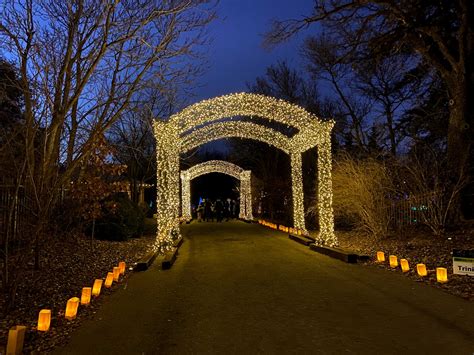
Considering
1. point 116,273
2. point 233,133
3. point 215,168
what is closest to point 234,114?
point 233,133

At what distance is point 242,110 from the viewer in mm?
14727

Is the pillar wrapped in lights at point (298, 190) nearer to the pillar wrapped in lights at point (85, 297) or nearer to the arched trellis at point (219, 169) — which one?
the pillar wrapped in lights at point (85, 297)

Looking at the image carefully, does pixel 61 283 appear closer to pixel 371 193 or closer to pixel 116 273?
pixel 116 273

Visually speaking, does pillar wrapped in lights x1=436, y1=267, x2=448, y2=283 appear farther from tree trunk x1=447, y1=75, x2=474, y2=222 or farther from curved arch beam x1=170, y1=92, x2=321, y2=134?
curved arch beam x1=170, y1=92, x2=321, y2=134

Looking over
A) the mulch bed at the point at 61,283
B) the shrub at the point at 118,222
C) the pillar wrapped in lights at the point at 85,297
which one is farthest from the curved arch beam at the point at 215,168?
the pillar wrapped in lights at the point at 85,297

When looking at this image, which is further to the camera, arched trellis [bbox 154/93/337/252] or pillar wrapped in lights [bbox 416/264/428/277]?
arched trellis [bbox 154/93/337/252]

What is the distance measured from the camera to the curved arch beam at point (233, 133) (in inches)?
682

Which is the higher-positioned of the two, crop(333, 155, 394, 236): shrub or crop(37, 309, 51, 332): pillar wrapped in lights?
crop(333, 155, 394, 236): shrub

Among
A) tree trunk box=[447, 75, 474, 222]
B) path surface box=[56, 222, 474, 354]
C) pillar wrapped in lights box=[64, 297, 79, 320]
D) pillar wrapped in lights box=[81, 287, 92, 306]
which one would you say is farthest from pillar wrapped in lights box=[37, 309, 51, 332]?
tree trunk box=[447, 75, 474, 222]

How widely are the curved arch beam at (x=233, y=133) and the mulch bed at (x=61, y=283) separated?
4.94 meters

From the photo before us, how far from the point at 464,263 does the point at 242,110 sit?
868 cm

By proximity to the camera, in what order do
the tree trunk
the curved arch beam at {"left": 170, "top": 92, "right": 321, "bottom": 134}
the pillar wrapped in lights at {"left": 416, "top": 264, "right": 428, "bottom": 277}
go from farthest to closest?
the tree trunk, the curved arch beam at {"left": 170, "top": 92, "right": 321, "bottom": 134}, the pillar wrapped in lights at {"left": 416, "top": 264, "right": 428, "bottom": 277}

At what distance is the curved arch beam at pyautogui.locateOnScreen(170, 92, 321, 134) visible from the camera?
13.7 metres

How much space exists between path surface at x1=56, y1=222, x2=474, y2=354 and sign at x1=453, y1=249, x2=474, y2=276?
949mm
